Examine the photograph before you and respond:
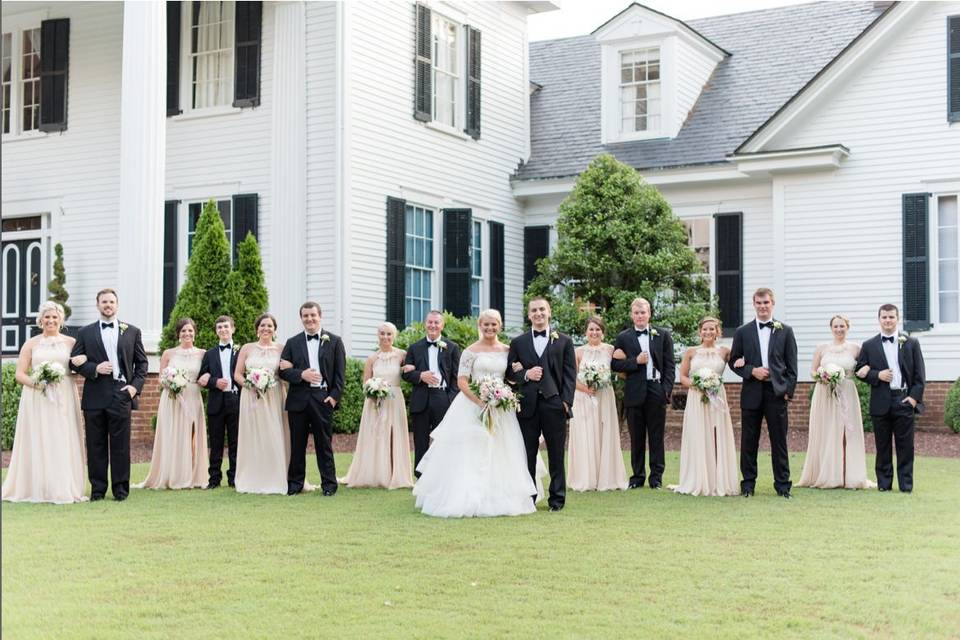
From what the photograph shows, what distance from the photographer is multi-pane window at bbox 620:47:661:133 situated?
24.8m

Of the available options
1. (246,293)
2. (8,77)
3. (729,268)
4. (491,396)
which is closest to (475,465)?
(491,396)

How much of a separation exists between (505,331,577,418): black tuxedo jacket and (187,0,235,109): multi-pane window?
38.6 feet

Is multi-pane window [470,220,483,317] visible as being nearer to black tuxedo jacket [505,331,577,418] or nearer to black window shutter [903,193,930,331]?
black window shutter [903,193,930,331]

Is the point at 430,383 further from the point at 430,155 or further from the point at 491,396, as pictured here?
the point at 430,155

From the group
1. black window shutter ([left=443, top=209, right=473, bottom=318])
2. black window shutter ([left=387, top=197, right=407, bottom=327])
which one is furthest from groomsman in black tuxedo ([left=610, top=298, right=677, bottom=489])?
black window shutter ([left=443, top=209, right=473, bottom=318])

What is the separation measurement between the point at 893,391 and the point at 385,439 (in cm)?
561

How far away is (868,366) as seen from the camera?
44.2ft

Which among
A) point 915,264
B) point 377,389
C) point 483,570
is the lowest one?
point 483,570

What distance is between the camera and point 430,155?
22.6 meters

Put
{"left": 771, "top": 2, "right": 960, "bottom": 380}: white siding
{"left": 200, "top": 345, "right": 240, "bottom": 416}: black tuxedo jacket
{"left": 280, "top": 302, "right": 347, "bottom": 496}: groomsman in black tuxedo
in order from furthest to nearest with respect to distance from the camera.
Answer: {"left": 771, "top": 2, "right": 960, "bottom": 380}: white siding < {"left": 200, "top": 345, "right": 240, "bottom": 416}: black tuxedo jacket < {"left": 280, "top": 302, "right": 347, "bottom": 496}: groomsman in black tuxedo

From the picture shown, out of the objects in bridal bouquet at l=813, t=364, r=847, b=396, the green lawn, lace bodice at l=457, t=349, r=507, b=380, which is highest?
lace bodice at l=457, t=349, r=507, b=380

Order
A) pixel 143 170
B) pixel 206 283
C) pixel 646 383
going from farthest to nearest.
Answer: pixel 143 170 → pixel 206 283 → pixel 646 383

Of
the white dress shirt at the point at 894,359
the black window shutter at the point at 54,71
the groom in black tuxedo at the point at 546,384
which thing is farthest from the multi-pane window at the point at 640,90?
the groom in black tuxedo at the point at 546,384

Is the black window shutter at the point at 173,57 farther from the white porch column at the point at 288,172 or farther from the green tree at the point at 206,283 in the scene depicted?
the green tree at the point at 206,283
